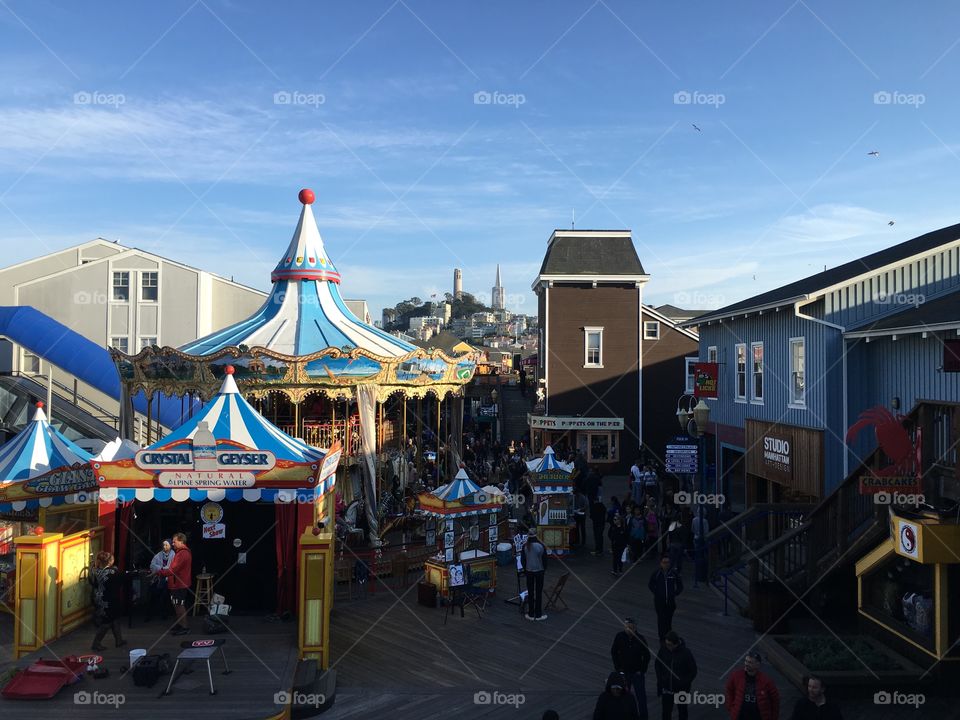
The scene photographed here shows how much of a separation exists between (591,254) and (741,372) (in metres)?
14.1

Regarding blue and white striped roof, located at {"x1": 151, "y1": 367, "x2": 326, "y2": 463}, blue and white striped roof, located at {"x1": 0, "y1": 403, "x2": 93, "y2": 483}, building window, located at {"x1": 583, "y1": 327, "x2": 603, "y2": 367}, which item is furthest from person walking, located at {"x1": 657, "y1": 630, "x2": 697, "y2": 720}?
building window, located at {"x1": 583, "y1": 327, "x2": 603, "y2": 367}

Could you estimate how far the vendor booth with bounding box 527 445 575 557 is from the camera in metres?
17.1

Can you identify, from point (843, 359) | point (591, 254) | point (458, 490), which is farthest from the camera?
point (591, 254)

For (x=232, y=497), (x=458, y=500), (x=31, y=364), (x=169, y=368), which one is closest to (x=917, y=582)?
(x=458, y=500)

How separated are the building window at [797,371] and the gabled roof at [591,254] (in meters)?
15.6

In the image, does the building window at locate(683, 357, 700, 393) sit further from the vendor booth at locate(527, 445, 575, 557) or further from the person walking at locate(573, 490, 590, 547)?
the vendor booth at locate(527, 445, 575, 557)

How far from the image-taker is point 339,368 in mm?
18547

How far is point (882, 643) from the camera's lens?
10.6 meters

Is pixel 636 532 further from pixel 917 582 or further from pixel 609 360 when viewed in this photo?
pixel 609 360

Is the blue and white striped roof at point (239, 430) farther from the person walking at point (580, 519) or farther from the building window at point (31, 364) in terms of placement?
the building window at point (31, 364)

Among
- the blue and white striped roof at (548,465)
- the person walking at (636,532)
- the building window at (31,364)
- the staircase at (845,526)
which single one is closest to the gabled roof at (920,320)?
the staircase at (845,526)

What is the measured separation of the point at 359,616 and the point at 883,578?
8.13m

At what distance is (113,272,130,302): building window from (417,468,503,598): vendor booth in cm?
2530

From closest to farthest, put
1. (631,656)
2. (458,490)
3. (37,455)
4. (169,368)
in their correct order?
(631,656) < (37,455) < (458,490) < (169,368)
